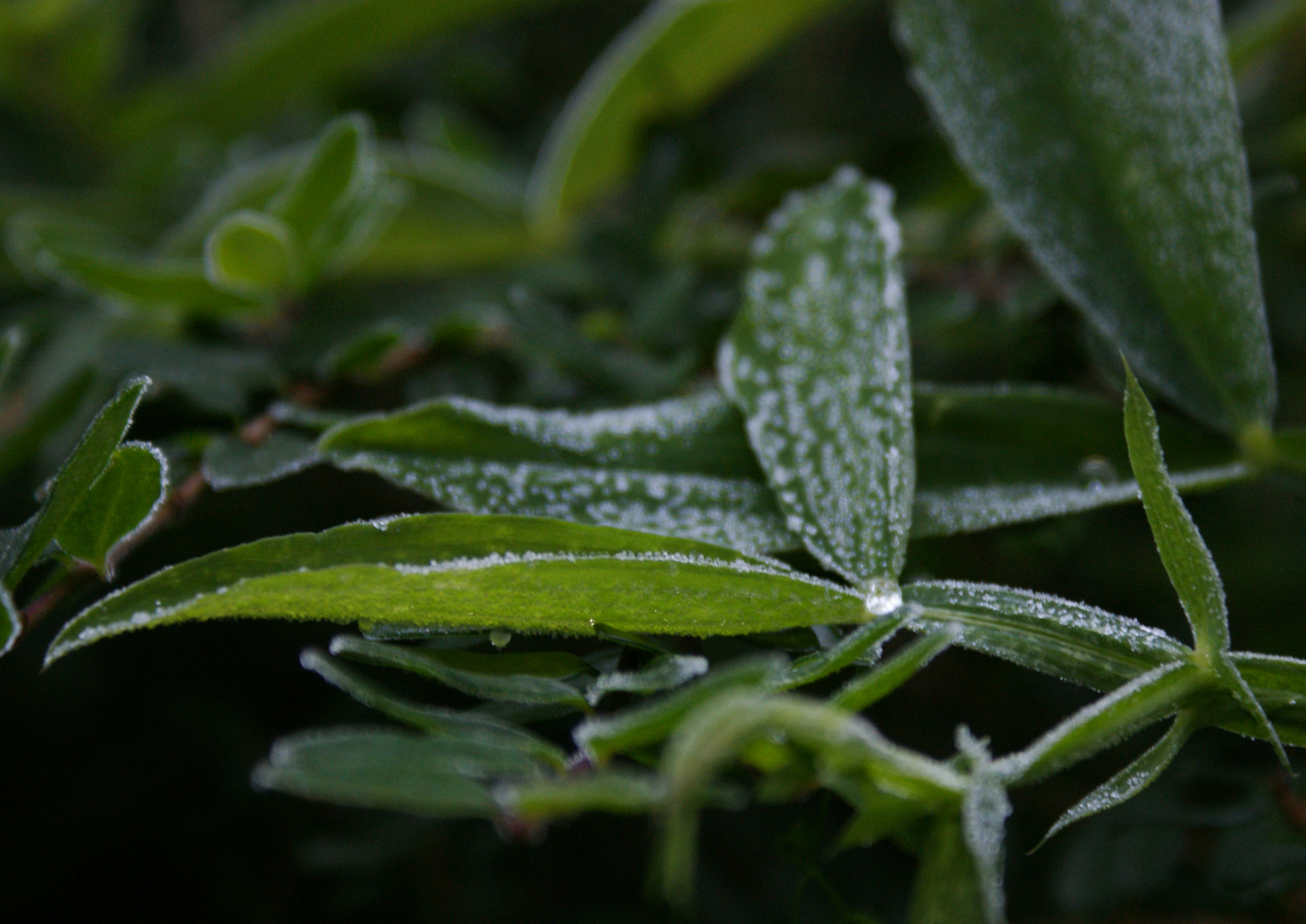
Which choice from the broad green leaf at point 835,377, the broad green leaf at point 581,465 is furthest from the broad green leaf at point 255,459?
the broad green leaf at point 835,377

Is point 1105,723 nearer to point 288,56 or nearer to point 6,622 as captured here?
point 6,622

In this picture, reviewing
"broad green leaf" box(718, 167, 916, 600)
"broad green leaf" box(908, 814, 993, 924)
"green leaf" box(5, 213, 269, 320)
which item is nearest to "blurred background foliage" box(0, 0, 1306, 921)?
"green leaf" box(5, 213, 269, 320)

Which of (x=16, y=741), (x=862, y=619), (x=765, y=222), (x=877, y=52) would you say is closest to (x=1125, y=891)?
(x=862, y=619)

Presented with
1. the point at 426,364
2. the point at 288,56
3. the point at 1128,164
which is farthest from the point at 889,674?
the point at 288,56

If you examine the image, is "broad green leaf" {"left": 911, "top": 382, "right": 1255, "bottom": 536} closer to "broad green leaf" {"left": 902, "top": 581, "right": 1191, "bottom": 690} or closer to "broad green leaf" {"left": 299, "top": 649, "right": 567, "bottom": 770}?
"broad green leaf" {"left": 902, "top": 581, "right": 1191, "bottom": 690}

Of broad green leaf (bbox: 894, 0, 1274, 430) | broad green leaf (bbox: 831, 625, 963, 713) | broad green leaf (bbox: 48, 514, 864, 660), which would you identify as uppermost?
broad green leaf (bbox: 894, 0, 1274, 430)
